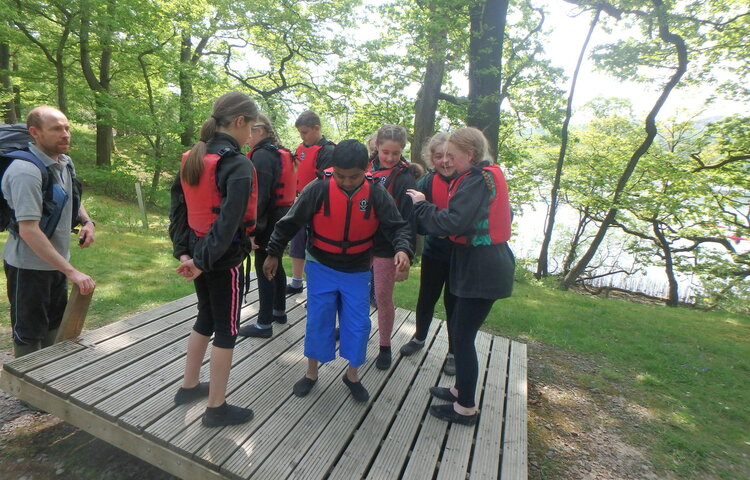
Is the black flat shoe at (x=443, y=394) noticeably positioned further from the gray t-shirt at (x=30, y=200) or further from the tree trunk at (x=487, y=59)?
the tree trunk at (x=487, y=59)

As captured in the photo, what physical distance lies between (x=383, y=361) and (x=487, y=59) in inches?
289

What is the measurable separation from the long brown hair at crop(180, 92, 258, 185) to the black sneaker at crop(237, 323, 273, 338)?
6.15 ft

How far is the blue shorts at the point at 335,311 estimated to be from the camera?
2.80 metres

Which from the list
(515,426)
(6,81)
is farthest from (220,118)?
(6,81)

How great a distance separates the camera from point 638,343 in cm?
589

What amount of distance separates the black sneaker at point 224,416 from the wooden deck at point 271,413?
39mm

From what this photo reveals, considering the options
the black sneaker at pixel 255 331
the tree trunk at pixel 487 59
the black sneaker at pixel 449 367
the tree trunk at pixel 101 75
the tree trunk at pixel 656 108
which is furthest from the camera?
the tree trunk at pixel 101 75

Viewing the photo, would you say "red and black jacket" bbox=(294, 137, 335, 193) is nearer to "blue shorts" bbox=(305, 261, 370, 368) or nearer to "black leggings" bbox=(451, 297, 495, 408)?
"blue shorts" bbox=(305, 261, 370, 368)

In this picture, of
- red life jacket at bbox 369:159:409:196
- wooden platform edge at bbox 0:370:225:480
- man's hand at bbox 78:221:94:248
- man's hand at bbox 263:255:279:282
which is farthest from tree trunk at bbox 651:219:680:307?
man's hand at bbox 78:221:94:248

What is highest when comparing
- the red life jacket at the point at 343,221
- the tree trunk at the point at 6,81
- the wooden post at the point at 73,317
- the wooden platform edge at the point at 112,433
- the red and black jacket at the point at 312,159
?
the tree trunk at the point at 6,81

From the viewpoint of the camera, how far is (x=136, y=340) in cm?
344

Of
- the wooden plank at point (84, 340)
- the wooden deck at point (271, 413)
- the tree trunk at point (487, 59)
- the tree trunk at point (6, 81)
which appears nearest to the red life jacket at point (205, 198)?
the wooden deck at point (271, 413)

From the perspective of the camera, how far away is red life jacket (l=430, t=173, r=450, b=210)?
3316 millimetres

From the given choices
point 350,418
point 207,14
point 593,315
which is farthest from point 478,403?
point 207,14
